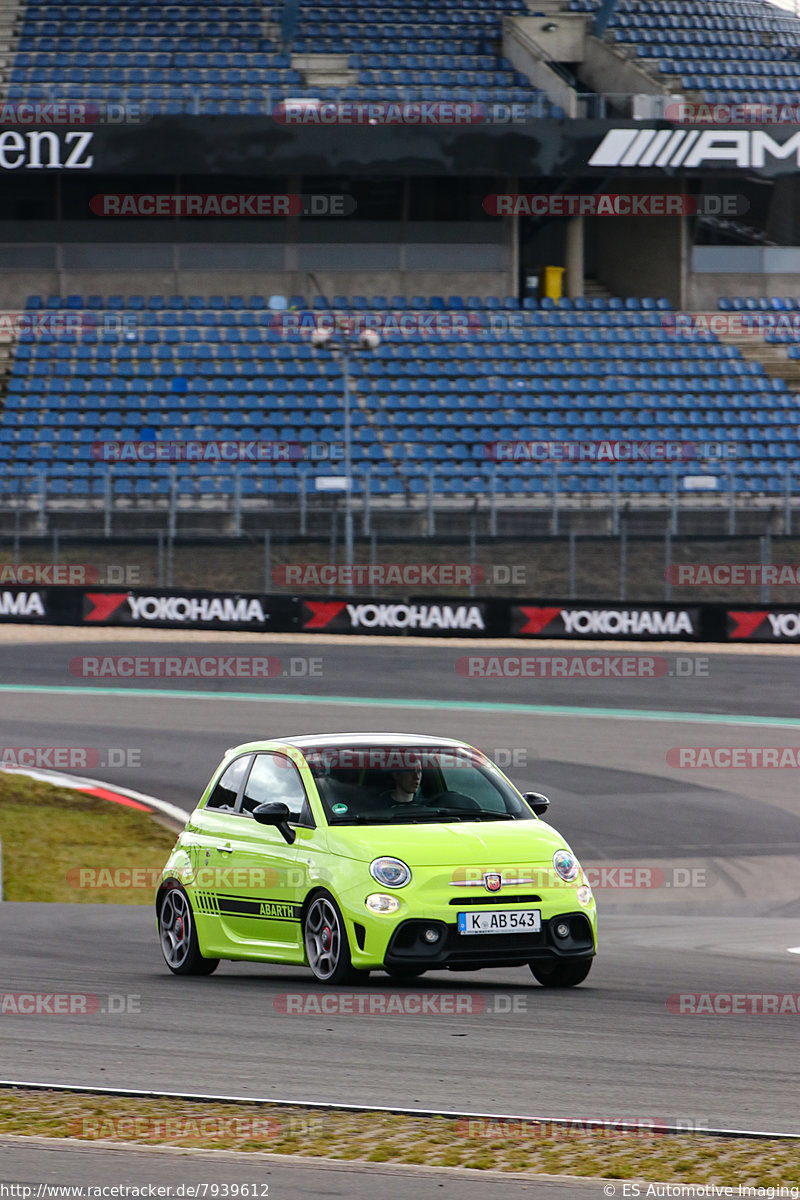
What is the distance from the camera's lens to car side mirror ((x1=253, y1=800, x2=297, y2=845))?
332 inches

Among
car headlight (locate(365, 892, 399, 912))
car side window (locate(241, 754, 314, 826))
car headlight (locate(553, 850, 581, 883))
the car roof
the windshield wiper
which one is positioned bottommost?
car headlight (locate(365, 892, 399, 912))

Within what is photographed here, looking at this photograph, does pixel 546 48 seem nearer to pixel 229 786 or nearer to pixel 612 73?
pixel 612 73

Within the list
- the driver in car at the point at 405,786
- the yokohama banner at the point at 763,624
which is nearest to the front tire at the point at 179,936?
the driver in car at the point at 405,786

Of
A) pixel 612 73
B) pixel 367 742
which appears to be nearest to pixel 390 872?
pixel 367 742

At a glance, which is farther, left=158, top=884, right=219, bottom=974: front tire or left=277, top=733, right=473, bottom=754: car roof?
left=158, top=884, right=219, bottom=974: front tire

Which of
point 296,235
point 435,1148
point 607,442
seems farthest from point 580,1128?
point 296,235

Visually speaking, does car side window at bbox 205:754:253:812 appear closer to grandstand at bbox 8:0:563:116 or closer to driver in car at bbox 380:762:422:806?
driver in car at bbox 380:762:422:806

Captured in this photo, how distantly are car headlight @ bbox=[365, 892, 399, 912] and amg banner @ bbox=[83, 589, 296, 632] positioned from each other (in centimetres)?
1931

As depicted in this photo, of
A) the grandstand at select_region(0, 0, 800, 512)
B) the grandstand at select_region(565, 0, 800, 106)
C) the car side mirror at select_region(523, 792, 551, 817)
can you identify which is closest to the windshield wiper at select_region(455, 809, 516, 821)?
the car side mirror at select_region(523, 792, 551, 817)

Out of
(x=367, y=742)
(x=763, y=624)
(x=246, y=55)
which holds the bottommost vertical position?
(x=763, y=624)

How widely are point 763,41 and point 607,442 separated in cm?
1616

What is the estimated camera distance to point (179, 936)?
9.31 m

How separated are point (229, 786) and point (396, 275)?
31846mm

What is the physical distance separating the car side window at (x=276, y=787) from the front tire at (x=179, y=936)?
719 mm
